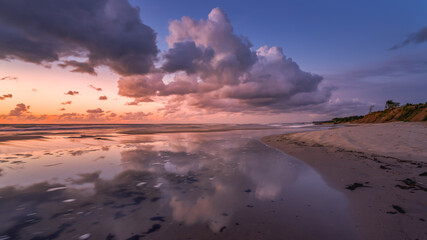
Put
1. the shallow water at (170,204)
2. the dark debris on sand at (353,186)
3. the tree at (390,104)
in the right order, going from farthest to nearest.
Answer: the tree at (390,104), the dark debris on sand at (353,186), the shallow water at (170,204)

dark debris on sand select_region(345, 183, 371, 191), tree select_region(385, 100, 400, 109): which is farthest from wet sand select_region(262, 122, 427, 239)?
tree select_region(385, 100, 400, 109)

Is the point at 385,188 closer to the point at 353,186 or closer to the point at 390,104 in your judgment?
Result: the point at 353,186

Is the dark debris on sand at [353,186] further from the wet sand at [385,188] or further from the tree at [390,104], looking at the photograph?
the tree at [390,104]

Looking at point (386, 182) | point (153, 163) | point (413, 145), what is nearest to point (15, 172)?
point (153, 163)

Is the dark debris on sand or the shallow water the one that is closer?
the shallow water

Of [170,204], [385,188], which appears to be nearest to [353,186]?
[385,188]

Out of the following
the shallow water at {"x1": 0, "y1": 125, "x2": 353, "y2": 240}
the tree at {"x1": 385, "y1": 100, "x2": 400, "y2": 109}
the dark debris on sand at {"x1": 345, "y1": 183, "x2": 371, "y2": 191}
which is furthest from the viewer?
the tree at {"x1": 385, "y1": 100, "x2": 400, "y2": 109}

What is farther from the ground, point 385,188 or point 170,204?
point 385,188

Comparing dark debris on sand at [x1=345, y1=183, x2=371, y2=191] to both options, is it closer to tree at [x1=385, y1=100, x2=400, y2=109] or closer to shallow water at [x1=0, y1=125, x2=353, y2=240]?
shallow water at [x1=0, y1=125, x2=353, y2=240]

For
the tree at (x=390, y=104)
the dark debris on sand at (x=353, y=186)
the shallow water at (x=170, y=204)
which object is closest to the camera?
the shallow water at (x=170, y=204)

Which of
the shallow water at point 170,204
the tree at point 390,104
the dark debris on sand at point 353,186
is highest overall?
the tree at point 390,104

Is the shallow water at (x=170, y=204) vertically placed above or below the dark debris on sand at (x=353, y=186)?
below

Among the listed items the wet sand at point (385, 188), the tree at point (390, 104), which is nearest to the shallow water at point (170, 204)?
the wet sand at point (385, 188)

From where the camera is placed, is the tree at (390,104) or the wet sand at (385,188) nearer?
the wet sand at (385,188)
